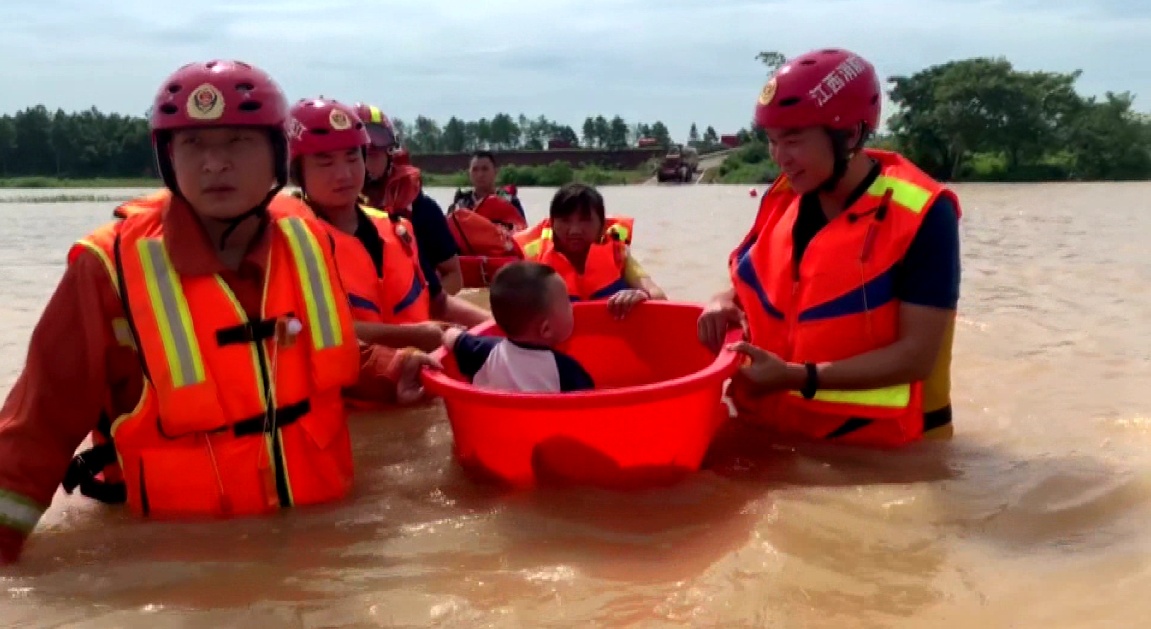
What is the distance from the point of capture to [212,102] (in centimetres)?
265

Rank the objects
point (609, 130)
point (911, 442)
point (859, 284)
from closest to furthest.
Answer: point (859, 284)
point (911, 442)
point (609, 130)

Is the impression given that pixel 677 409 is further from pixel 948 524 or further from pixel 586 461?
pixel 948 524

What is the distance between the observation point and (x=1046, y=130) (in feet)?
171

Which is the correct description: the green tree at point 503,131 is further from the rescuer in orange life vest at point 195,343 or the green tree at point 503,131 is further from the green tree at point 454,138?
the rescuer in orange life vest at point 195,343

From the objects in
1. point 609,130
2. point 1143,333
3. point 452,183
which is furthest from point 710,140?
point 1143,333

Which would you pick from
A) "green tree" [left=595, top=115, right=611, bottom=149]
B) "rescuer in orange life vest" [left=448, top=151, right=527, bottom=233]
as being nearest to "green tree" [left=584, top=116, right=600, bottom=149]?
"green tree" [left=595, top=115, right=611, bottom=149]

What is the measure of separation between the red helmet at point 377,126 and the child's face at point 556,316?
2270 mm

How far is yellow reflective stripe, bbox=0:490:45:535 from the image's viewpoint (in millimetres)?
2600

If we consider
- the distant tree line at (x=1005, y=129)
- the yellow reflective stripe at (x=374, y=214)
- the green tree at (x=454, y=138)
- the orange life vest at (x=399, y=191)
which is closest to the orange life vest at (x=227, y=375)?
the yellow reflective stripe at (x=374, y=214)

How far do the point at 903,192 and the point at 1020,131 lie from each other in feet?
178

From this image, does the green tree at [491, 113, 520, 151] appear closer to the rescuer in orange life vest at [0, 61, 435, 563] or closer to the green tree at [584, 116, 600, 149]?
the green tree at [584, 116, 600, 149]

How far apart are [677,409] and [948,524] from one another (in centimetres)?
89

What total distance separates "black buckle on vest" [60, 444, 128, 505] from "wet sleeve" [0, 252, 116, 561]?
307 mm

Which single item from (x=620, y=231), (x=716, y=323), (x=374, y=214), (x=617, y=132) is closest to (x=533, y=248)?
(x=620, y=231)
